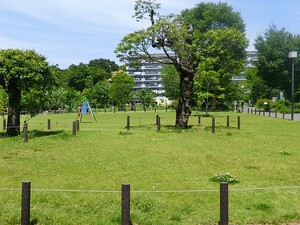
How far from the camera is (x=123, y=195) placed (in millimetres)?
6973

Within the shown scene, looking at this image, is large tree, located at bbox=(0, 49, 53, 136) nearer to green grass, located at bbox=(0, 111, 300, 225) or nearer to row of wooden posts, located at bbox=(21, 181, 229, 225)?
green grass, located at bbox=(0, 111, 300, 225)

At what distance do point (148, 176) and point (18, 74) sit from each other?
1087 cm

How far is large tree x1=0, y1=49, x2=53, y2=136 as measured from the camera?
1844 centimetres

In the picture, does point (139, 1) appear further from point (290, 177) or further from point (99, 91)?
point (99, 91)

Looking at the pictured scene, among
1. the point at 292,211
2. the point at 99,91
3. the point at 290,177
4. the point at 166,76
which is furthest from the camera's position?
the point at 99,91

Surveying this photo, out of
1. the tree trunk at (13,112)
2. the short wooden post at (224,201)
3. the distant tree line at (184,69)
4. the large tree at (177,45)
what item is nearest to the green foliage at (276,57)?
the distant tree line at (184,69)

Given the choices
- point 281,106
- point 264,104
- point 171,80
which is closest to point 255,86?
point 264,104

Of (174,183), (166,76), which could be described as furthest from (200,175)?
(166,76)

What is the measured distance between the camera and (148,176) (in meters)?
11.2

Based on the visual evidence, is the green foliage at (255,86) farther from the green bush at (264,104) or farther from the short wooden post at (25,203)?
the short wooden post at (25,203)

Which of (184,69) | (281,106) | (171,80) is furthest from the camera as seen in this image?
(171,80)

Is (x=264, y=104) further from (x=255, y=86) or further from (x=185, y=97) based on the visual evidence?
(x=185, y=97)

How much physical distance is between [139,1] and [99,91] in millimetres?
55533

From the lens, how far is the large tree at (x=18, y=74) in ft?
60.5
